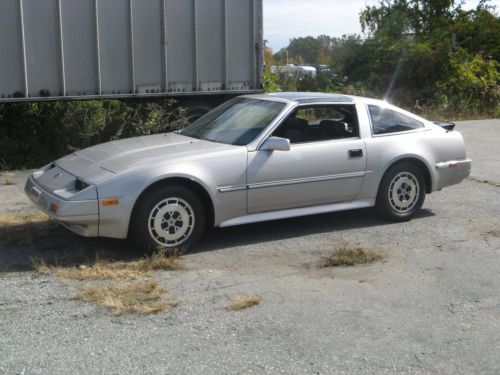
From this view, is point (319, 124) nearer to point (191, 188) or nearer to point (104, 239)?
point (191, 188)

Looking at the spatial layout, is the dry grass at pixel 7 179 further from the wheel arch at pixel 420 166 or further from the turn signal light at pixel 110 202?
the wheel arch at pixel 420 166

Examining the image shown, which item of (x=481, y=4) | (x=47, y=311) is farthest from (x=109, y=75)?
(x=481, y=4)

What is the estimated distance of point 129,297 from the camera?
5035 mm

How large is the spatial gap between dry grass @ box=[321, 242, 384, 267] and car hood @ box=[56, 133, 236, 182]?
143cm

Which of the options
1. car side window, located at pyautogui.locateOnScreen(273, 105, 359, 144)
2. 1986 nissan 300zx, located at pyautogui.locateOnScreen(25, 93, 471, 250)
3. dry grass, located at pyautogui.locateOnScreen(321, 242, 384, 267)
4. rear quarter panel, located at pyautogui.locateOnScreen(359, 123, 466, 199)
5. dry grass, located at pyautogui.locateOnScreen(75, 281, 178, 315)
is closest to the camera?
dry grass, located at pyautogui.locateOnScreen(75, 281, 178, 315)

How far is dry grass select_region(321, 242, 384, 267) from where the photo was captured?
6004 millimetres

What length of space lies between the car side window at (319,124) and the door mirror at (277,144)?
0.22 metres

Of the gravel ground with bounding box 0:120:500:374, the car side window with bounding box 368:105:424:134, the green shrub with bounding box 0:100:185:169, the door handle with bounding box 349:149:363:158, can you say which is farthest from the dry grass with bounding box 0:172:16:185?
the car side window with bounding box 368:105:424:134

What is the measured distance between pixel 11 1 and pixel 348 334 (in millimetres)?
8099

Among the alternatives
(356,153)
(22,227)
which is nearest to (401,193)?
(356,153)

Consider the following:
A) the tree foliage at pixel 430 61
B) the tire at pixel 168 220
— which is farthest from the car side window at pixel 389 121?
the tree foliage at pixel 430 61

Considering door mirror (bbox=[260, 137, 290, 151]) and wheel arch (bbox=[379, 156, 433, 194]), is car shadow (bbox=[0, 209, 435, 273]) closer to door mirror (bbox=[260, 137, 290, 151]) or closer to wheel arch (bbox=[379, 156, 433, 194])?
wheel arch (bbox=[379, 156, 433, 194])

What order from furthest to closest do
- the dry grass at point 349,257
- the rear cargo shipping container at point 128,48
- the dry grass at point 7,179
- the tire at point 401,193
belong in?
1. the rear cargo shipping container at point 128,48
2. the dry grass at point 7,179
3. the tire at point 401,193
4. the dry grass at point 349,257

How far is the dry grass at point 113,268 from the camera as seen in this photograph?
552cm
